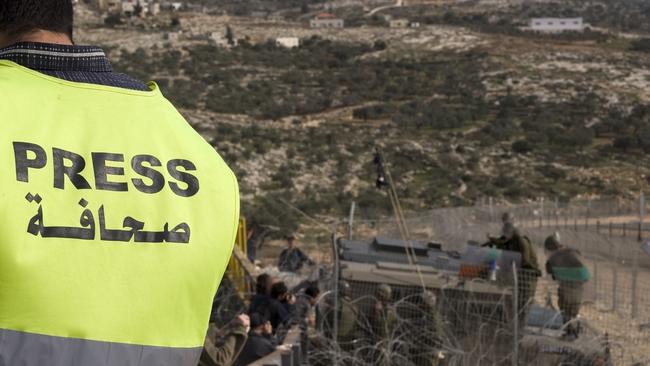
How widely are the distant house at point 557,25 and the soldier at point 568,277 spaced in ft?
164

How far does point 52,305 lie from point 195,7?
255 ft

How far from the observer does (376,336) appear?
6.80 meters

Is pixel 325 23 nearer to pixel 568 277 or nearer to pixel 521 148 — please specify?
pixel 521 148

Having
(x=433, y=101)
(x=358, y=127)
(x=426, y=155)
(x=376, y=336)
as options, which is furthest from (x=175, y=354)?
(x=433, y=101)

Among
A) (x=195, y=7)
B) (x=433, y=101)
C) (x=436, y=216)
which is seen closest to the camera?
(x=436, y=216)

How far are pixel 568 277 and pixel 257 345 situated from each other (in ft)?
11.7

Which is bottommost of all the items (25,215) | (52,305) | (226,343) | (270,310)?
(270,310)

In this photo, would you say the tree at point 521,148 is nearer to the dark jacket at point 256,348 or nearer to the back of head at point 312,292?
the back of head at point 312,292

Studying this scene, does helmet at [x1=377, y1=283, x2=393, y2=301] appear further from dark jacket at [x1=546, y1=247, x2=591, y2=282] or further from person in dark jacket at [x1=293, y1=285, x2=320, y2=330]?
dark jacket at [x1=546, y1=247, x2=591, y2=282]

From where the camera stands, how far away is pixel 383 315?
690 cm

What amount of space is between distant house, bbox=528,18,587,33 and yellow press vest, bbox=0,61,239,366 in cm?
5739

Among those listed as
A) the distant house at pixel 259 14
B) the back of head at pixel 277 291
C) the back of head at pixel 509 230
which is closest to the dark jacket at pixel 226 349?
the back of head at pixel 277 291

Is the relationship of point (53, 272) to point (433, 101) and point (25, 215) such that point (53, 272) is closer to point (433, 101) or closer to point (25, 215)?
point (25, 215)

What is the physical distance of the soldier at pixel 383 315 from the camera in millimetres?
6746
